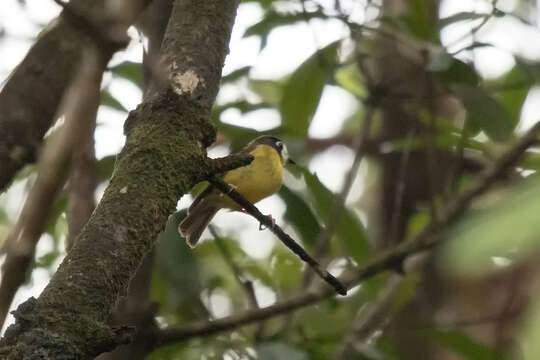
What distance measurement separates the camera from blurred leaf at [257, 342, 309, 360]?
2.27 m

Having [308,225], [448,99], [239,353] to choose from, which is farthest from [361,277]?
[448,99]

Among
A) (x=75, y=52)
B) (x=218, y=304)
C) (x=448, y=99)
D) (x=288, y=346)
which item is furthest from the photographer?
(x=448, y=99)

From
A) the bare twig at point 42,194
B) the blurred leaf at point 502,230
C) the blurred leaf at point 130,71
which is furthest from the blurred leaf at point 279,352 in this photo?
the blurred leaf at point 502,230

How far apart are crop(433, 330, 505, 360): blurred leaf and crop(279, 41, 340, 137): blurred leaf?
3.00 feet

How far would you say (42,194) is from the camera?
88 centimetres

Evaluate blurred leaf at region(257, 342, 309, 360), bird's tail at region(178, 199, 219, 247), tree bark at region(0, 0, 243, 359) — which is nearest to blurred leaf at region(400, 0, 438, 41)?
bird's tail at region(178, 199, 219, 247)

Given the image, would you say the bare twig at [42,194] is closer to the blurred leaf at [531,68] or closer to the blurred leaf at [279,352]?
the blurred leaf at [279,352]

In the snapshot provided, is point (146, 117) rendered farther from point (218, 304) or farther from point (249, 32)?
point (218, 304)

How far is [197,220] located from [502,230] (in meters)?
2.79

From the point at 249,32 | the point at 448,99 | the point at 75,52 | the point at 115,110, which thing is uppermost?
the point at 448,99

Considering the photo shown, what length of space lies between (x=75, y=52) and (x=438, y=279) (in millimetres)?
2548

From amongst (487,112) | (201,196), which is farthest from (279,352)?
(487,112)

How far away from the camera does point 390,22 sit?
3.10m

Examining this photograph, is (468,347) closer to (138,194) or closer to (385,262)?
(385,262)
